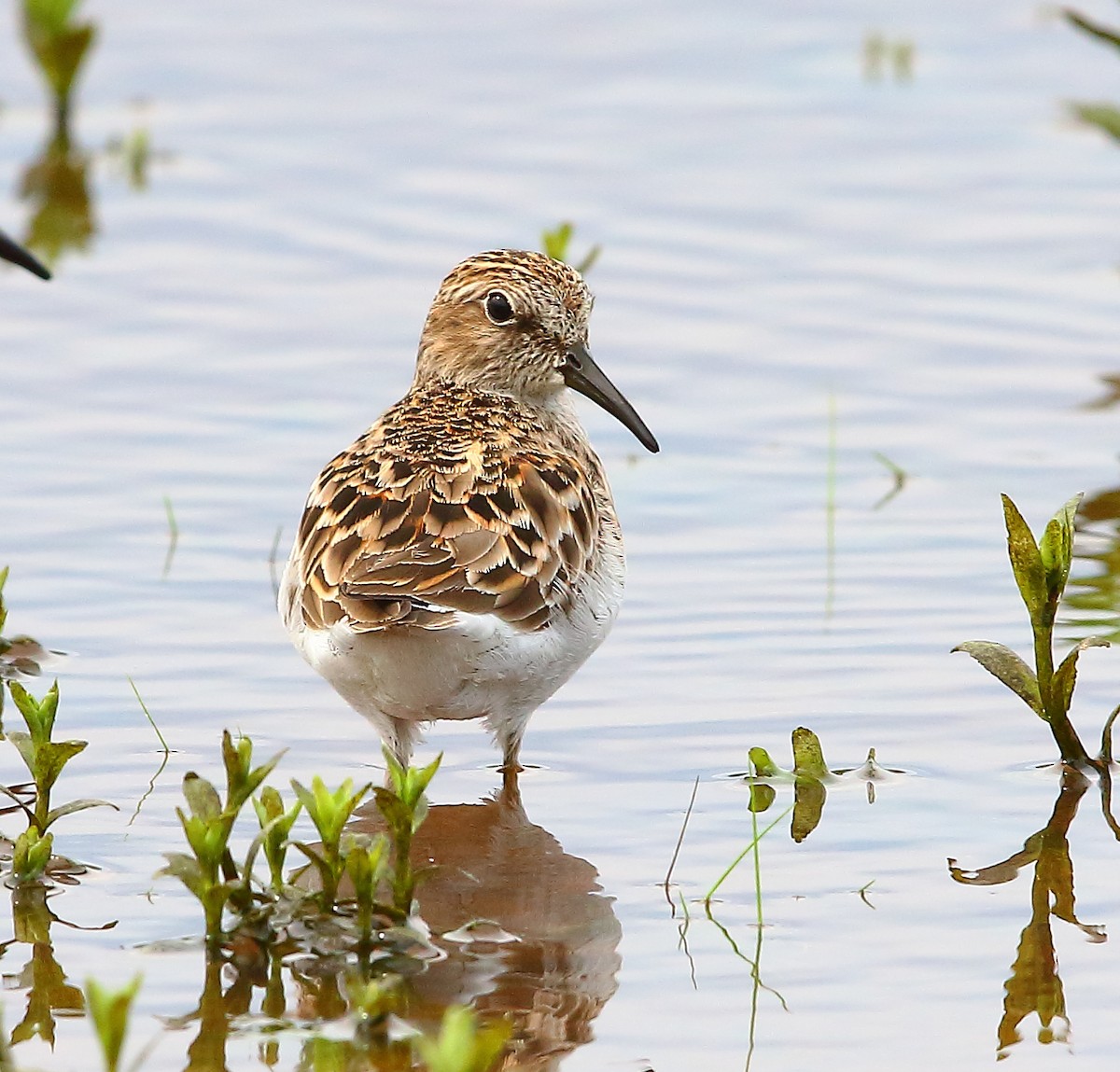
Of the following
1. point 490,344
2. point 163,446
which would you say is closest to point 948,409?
point 490,344

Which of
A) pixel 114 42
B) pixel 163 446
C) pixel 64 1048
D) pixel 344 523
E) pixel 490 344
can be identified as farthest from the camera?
pixel 114 42

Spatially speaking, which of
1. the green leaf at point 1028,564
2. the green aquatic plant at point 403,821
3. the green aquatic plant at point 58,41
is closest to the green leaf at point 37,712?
the green aquatic plant at point 403,821

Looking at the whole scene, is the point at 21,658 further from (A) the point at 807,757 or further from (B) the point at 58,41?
(B) the point at 58,41

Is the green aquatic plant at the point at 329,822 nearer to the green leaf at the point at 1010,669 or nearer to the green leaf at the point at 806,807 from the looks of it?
the green leaf at the point at 806,807

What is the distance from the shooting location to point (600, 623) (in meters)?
6.66

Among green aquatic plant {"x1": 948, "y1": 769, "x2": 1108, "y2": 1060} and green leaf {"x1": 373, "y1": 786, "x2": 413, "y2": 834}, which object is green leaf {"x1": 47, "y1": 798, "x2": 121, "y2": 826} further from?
green aquatic plant {"x1": 948, "y1": 769, "x2": 1108, "y2": 1060}

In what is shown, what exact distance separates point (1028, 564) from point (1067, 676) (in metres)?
0.34

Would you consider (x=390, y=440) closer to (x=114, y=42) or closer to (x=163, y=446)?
(x=163, y=446)

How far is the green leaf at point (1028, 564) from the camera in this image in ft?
20.7

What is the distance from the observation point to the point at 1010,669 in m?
6.31

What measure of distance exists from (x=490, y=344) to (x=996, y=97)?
653cm

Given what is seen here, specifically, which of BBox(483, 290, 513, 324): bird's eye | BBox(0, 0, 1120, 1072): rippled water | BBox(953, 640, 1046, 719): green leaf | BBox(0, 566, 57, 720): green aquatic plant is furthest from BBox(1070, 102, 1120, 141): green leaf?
BBox(0, 566, 57, 720): green aquatic plant

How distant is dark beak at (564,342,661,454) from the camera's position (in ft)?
25.5

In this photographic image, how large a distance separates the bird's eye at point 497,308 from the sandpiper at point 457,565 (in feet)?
0.12
